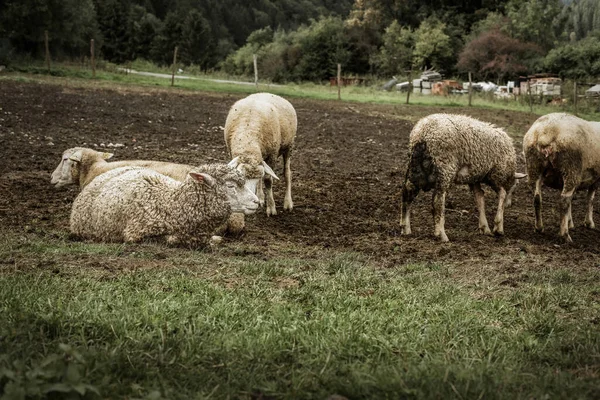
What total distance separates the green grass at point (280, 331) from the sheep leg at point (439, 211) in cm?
270

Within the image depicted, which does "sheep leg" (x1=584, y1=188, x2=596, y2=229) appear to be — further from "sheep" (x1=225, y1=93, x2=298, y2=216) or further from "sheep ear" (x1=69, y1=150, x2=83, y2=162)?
A: "sheep ear" (x1=69, y1=150, x2=83, y2=162)

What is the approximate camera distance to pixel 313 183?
1268cm

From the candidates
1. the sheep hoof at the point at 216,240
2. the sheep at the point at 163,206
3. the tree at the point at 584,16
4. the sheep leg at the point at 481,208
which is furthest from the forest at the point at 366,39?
the sheep leg at the point at 481,208

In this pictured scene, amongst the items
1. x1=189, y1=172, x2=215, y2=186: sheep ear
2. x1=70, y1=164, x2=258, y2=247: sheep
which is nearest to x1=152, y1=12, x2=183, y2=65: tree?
x1=70, y1=164, x2=258, y2=247: sheep

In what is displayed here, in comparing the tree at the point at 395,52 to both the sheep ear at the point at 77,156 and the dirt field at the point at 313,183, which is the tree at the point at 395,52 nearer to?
the dirt field at the point at 313,183

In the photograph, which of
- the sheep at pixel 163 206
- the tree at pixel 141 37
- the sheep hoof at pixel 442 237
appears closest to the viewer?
the sheep at pixel 163 206

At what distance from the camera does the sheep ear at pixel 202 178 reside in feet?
24.8

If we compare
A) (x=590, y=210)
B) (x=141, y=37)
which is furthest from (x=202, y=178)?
(x=141, y=37)

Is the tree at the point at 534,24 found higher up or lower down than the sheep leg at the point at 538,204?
higher up

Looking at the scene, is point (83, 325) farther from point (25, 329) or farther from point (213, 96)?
point (213, 96)

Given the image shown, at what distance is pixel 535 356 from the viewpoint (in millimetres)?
4258

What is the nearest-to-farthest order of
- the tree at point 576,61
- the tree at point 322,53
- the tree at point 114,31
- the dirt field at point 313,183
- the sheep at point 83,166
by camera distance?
the dirt field at point 313,183 < the sheep at point 83,166 < the tree at point 576,61 < the tree at point 322,53 < the tree at point 114,31

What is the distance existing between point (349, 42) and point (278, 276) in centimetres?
6047

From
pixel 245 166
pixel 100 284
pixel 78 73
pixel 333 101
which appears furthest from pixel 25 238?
pixel 78 73
